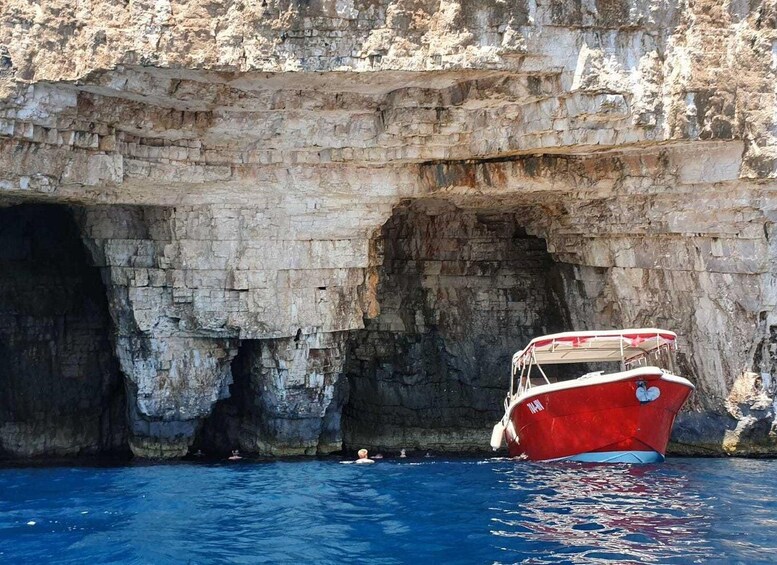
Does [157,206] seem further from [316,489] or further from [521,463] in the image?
[521,463]

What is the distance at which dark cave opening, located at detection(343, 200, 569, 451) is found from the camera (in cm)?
1816

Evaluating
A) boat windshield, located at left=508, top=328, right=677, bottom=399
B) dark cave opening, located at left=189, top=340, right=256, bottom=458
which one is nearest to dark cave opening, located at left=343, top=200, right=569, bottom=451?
dark cave opening, located at left=189, top=340, right=256, bottom=458

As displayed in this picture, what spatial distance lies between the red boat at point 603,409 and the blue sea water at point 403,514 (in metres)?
0.30

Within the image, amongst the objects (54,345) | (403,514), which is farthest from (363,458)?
(54,345)

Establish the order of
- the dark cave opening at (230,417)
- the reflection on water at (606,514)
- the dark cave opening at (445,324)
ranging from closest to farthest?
the reflection on water at (606,514), the dark cave opening at (230,417), the dark cave opening at (445,324)

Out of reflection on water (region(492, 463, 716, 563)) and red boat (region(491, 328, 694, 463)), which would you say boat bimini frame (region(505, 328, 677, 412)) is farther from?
reflection on water (region(492, 463, 716, 563))

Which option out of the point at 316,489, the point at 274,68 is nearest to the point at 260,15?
the point at 274,68

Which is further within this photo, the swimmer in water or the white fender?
the swimmer in water

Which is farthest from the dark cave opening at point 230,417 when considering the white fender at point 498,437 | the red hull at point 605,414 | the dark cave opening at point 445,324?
the red hull at point 605,414

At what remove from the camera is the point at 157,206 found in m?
14.9

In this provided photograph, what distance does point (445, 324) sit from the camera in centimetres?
1841

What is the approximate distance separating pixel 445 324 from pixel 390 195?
4563 millimetres

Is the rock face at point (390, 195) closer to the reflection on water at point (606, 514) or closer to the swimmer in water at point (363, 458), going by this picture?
the swimmer in water at point (363, 458)

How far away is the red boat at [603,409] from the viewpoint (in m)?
12.6
